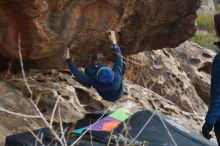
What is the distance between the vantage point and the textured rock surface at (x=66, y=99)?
637cm

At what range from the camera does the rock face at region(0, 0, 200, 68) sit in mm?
5504

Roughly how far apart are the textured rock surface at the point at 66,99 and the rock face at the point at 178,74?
2.44 feet

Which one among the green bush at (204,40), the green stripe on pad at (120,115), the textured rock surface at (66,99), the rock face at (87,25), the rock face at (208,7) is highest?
the rock face at (87,25)

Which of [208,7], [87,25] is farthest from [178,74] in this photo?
[208,7]

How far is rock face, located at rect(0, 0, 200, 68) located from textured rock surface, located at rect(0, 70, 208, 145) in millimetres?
383

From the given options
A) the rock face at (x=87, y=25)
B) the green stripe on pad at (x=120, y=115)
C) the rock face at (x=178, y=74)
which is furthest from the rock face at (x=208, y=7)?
the green stripe on pad at (x=120, y=115)

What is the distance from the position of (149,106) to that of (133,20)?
63.1 inches

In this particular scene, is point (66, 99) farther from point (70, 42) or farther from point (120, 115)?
point (120, 115)

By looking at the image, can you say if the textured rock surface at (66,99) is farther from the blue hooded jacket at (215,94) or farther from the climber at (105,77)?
the blue hooded jacket at (215,94)

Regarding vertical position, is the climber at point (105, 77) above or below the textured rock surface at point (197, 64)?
above

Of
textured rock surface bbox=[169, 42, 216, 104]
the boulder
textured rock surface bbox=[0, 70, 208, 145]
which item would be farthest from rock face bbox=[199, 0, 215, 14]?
textured rock surface bbox=[0, 70, 208, 145]

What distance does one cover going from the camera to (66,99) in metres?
7.16

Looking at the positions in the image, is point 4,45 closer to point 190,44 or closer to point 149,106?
point 149,106

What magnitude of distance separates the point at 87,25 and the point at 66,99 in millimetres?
1217
